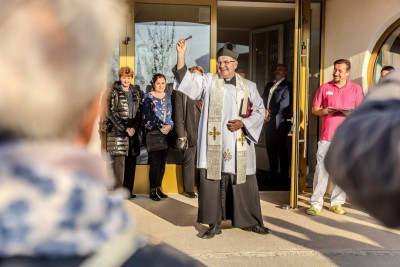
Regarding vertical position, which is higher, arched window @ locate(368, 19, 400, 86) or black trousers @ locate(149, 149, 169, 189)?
arched window @ locate(368, 19, 400, 86)

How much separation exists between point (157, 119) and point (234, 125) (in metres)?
2.12

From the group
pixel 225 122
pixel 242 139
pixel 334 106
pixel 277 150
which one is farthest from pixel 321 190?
pixel 277 150

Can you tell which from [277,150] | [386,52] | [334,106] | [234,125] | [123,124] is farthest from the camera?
[277,150]

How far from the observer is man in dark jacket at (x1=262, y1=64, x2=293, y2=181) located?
28.7 ft

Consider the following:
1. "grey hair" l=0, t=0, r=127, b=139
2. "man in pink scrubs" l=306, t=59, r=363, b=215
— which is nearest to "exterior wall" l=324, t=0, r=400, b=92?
"man in pink scrubs" l=306, t=59, r=363, b=215

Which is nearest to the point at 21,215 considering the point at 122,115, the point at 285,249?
the point at 285,249

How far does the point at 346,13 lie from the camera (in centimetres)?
773

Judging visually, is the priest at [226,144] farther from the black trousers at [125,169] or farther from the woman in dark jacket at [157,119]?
the black trousers at [125,169]

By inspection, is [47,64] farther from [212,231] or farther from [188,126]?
[188,126]

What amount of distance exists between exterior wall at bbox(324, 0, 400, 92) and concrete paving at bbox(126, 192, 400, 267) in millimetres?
1979

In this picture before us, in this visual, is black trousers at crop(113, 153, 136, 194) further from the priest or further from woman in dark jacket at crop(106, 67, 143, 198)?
the priest

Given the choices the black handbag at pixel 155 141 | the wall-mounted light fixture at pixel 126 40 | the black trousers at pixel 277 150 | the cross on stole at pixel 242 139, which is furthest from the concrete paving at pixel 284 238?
the wall-mounted light fixture at pixel 126 40

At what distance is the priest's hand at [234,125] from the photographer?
18.5 ft

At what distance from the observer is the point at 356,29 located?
7523mm
